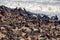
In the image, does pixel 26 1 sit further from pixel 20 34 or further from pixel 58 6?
pixel 20 34

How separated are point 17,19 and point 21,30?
79 centimetres

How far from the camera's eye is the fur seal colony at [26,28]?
5.11 m

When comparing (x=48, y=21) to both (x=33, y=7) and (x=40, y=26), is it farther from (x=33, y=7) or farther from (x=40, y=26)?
(x=33, y=7)

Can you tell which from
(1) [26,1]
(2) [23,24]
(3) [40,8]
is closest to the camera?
(2) [23,24]

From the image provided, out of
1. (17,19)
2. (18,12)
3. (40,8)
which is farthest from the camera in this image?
(40,8)

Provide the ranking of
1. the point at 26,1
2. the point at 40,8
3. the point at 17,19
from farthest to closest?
1. the point at 26,1
2. the point at 40,8
3. the point at 17,19

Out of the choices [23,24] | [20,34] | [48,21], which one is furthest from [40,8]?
[20,34]

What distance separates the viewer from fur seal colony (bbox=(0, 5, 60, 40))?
5.11 meters

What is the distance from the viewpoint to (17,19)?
241 inches

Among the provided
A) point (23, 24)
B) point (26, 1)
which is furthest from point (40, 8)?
point (23, 24)

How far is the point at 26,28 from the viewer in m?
5.48

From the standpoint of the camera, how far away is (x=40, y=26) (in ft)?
18.9

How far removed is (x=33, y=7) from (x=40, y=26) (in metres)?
3.46

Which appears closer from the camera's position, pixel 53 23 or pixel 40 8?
pixel 53 23
